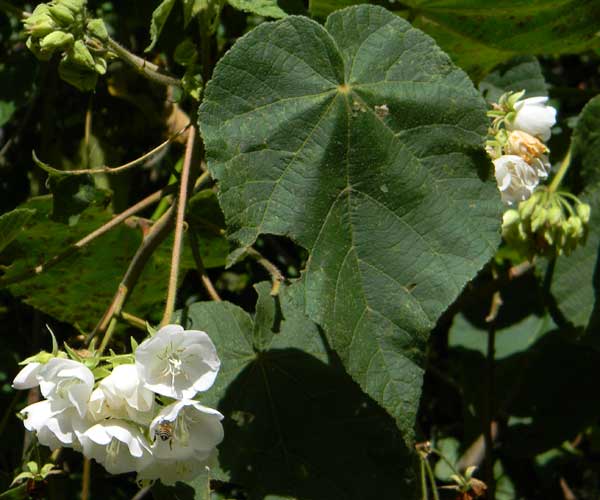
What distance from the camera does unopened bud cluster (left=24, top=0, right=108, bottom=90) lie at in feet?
4.97

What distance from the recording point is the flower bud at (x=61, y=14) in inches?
59.4

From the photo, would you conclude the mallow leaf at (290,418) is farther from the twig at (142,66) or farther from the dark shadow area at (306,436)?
the twig at (142,66)

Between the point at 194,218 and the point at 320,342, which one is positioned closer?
the point at 320,342

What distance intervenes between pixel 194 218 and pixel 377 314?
2.14 ft

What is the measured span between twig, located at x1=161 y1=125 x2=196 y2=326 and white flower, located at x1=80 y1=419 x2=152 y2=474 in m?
0.16

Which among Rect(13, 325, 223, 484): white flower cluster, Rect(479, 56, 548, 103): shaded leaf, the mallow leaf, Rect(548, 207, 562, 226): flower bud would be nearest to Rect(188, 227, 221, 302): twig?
the mallow leaf

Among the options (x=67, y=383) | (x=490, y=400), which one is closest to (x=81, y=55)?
(x=67, y=383)

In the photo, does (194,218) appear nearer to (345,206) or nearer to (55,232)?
(55,232)

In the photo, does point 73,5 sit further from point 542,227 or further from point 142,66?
point 542,227

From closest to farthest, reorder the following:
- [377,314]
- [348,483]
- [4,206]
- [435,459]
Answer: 1. [377,314]
2. [348,483]
3. [4,206]
4. [435,459]

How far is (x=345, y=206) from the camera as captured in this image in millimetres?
1567

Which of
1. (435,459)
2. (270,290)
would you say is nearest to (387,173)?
(270,290)

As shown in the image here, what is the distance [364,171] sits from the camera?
1591 mm

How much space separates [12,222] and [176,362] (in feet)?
1.68
